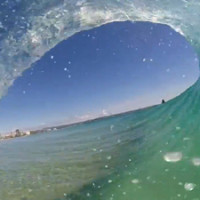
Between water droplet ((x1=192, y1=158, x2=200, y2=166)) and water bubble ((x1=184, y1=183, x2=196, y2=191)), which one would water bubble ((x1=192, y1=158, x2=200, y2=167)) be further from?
water bubble ((x1=184, y1=183, x2=196, y2=191))

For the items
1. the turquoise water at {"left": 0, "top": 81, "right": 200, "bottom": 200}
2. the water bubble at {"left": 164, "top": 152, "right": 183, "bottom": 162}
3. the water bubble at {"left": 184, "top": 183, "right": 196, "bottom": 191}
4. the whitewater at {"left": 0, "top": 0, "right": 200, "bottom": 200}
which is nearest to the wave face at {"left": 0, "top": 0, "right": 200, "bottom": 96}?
the whitewater at {"left": 0, "top": 0, "right": 200, "bottom": 200}

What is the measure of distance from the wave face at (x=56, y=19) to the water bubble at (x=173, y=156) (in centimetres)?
454

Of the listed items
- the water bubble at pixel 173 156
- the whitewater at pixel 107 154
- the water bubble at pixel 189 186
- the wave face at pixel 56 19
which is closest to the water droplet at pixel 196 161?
the whitewater at pixel 107 154

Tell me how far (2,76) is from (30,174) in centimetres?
378

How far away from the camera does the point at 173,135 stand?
1104 cm

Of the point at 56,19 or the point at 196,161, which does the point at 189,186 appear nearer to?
the point at 196,161

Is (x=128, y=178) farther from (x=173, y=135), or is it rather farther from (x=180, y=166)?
(x=173, y=135)

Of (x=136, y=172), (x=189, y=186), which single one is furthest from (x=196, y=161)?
(x=136, y=172)

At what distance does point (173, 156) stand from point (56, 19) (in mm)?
5629

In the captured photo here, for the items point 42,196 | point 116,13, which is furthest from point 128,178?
point 116,13

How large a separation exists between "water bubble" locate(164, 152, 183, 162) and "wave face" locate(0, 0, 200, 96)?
14.9 feet

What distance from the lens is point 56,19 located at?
32.1 feet

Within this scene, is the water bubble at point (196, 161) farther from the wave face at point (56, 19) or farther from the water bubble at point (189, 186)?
the wave face at point (56, 19)

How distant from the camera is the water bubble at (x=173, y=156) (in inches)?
348
